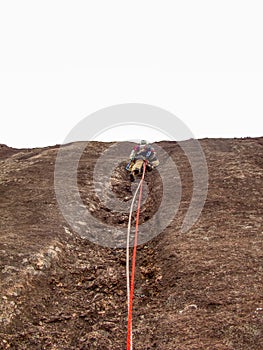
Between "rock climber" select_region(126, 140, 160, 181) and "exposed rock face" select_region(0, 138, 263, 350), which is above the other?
"rock climber" select_region(126, 140, 160, 181)

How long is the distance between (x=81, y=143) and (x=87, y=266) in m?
14.7

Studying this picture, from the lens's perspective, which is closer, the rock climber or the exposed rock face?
the exposed rock face

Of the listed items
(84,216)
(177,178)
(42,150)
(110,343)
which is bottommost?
(110,343)

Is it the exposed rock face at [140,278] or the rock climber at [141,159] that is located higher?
the rock climber at [141,159]

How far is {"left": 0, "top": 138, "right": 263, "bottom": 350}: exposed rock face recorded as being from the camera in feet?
27.2

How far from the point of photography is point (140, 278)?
1106 centimetres

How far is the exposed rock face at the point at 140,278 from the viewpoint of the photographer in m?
8.29

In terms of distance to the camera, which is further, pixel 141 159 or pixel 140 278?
pixel 141 159

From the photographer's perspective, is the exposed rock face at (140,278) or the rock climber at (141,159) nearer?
the exposed rock face at (140,278)

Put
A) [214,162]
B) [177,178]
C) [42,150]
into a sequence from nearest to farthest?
[177,178], [214,162], [42,150]

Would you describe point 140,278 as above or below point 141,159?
below

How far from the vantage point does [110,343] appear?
8.30m

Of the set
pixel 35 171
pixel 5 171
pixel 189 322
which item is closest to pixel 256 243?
pixel 189 322

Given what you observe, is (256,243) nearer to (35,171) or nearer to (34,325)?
(34,325)
